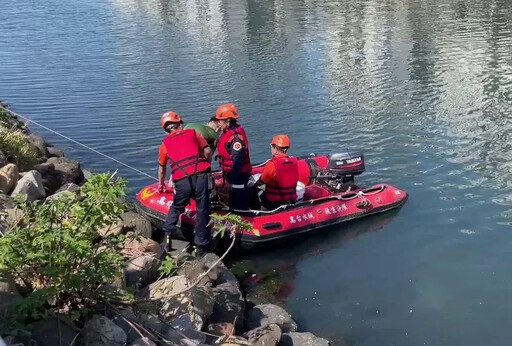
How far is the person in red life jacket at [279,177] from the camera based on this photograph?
31.3ft

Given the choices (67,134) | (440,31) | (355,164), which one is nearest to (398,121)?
(355,164)

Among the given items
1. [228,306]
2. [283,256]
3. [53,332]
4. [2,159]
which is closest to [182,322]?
[228,306]

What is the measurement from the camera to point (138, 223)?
9.27 meters

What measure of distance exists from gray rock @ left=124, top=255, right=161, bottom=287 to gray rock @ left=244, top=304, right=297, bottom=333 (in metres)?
1.17

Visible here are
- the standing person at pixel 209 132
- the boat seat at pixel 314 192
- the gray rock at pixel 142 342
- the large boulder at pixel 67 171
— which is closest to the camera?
the gray rock at pixel 142 342

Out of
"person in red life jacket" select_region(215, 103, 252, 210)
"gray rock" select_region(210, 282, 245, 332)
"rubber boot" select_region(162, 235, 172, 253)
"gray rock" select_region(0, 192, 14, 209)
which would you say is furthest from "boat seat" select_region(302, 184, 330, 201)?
"gray rock" select_region(0, 192, 14, 209)

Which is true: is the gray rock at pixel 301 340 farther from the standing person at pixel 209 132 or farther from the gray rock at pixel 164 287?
the standing person at pixel 209 132

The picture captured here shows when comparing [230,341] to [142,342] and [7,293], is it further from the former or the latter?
[7,293]

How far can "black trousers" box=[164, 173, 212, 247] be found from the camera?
28.1ft

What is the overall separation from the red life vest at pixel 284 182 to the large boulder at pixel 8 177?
3601 mm

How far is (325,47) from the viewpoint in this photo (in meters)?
24.8

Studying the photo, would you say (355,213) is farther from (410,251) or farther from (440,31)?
(440,31)

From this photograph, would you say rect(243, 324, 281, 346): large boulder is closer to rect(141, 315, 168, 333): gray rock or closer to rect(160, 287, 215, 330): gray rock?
rect(160, 287, 215, 330): gray rock

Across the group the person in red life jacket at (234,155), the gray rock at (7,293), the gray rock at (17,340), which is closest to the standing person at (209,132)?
the person in red life jacket at (234,155)
